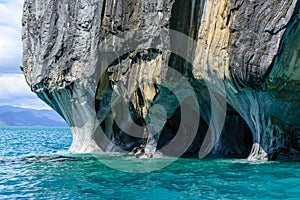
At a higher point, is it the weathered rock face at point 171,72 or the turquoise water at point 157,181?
the weathered rock face at point 171,72

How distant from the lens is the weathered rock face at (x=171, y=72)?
1497 cm

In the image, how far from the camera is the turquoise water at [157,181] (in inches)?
444

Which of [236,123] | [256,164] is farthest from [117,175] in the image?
[236,123]

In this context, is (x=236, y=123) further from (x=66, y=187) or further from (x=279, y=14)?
(x=66, y=187)

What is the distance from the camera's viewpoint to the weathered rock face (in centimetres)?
1497

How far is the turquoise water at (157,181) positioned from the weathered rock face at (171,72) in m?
2.42

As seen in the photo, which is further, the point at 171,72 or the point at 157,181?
the point at 171,72

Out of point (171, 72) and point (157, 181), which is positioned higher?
point (171, 72)

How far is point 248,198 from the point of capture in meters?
10.4

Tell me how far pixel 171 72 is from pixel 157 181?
246 inches

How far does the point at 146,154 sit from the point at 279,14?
30.7 feet

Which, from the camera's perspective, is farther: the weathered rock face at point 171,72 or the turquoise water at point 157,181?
the weathered rock face at point 171,72

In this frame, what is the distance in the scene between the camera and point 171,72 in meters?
18.4

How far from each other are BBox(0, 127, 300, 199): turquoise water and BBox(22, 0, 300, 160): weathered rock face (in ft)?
7.94
